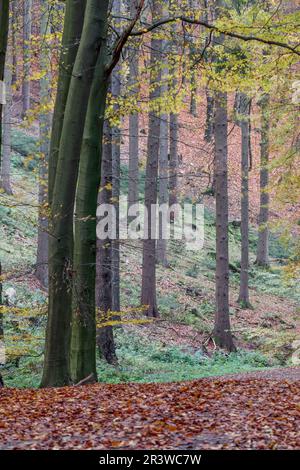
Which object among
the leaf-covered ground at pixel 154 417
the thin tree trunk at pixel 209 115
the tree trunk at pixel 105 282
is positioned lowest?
the leaf-covered ground at pixel 154 417

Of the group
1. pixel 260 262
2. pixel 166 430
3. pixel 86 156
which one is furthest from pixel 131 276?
pixel 166 430

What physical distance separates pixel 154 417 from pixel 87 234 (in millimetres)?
3342

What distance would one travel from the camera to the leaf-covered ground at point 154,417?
529 centimetres

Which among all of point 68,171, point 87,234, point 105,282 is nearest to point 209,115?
point 105,282

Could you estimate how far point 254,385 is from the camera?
8.44m

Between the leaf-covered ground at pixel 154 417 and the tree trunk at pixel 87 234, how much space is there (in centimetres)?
68

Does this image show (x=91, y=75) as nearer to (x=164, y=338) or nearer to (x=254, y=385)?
(x=254, y=385)

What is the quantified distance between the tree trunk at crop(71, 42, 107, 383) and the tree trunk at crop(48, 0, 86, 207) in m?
0.49

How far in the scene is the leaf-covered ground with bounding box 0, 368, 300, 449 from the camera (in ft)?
17.3

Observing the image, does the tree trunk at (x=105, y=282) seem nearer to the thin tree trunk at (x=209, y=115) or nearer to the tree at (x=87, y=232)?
the tree at (x=87, y=232)

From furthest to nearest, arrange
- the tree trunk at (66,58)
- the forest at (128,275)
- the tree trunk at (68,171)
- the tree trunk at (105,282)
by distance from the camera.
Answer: the tree trunk at (105,282) → the tree trunk at (66,58) → the tree trunk at (68,171) → the forest at (128,275)

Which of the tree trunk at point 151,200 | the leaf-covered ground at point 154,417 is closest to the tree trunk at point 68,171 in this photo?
the leaf-covered ground at point 154,417

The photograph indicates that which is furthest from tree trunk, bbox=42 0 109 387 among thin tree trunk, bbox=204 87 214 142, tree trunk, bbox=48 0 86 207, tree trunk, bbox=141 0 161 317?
thin tree trunk, bbox=204 87 214 142

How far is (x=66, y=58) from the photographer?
905cm
